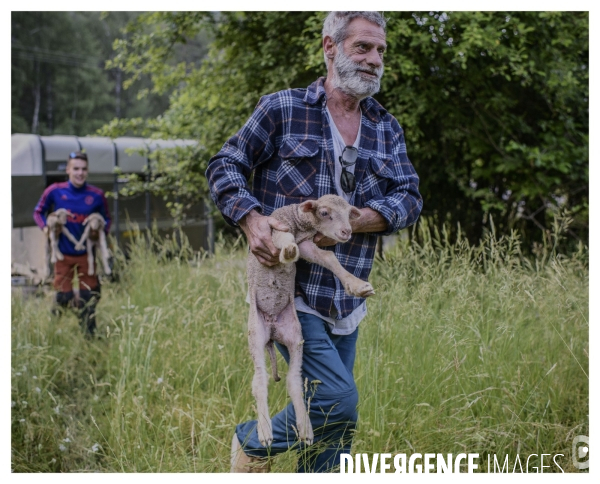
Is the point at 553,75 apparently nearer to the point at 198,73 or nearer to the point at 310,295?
the point at 198,73

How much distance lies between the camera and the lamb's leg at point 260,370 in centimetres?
201

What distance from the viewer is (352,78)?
2205 millimetres

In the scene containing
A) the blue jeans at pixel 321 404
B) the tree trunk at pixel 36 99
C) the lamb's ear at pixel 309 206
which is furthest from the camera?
the tree trunk at pixel 36 99

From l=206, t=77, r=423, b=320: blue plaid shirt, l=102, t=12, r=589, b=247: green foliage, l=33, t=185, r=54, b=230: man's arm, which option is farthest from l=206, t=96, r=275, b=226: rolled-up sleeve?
l=33, t=185, r=54, b=230: man's arm

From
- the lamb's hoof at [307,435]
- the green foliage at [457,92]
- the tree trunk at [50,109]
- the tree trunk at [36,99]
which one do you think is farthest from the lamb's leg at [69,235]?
the tree trunk at [50,109]

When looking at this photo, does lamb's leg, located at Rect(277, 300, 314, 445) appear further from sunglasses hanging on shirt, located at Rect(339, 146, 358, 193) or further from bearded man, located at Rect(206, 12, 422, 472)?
sunglasses hanging on shirt, located at Rect(339, 146, 358, 193)

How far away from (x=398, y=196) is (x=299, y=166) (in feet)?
1.29

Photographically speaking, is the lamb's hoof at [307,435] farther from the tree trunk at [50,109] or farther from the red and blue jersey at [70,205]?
the tree trunk at [50,109]

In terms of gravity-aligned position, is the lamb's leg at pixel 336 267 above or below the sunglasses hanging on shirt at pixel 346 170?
below

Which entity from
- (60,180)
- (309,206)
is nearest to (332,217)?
(309,206)

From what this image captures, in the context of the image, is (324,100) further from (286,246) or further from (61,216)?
(61,216)

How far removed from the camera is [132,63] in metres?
6.59
